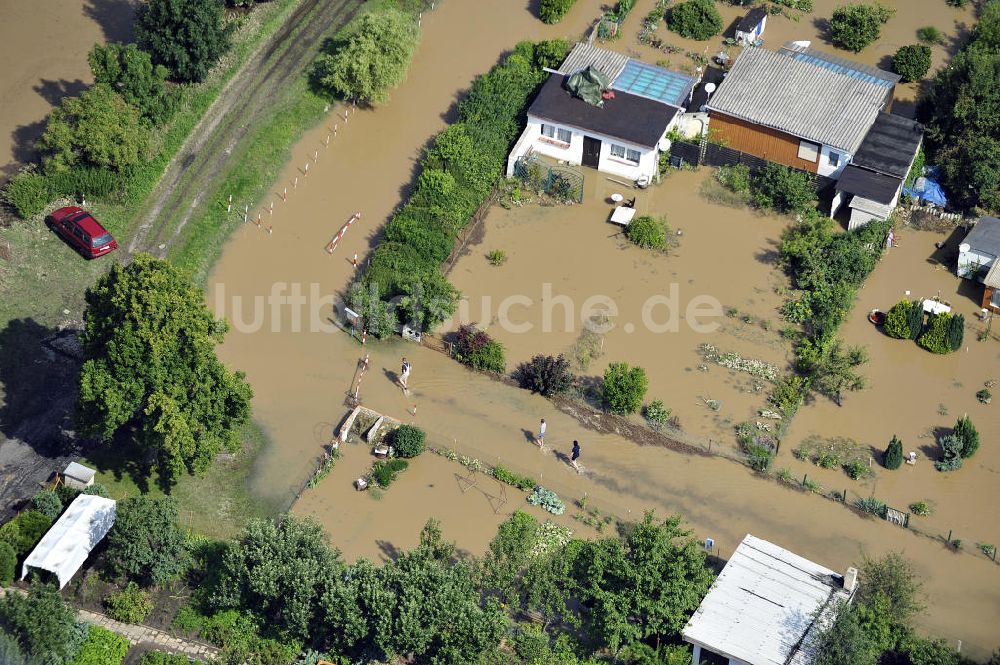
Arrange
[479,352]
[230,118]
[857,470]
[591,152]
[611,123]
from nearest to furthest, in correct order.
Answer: [857,470]
[479,352]
[611,123]
[591,152]
[230,118]

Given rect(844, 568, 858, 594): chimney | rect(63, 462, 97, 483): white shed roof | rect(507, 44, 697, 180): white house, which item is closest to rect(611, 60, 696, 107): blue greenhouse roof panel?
rect(507, 44, 697, 180): white house

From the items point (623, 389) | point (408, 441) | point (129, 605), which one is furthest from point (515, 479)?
point (129, 605)

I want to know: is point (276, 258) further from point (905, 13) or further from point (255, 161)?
point (905, 13)

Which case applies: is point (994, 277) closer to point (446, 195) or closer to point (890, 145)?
point (890, 145)

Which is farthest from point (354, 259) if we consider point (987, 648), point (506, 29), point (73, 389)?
point (987, 648)

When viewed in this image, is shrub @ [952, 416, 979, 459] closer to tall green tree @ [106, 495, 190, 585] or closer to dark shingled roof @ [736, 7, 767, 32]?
dark shingled roof @ [736, 7, 767, 32]

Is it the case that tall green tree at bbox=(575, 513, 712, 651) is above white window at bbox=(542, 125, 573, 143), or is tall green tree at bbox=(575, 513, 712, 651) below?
below
